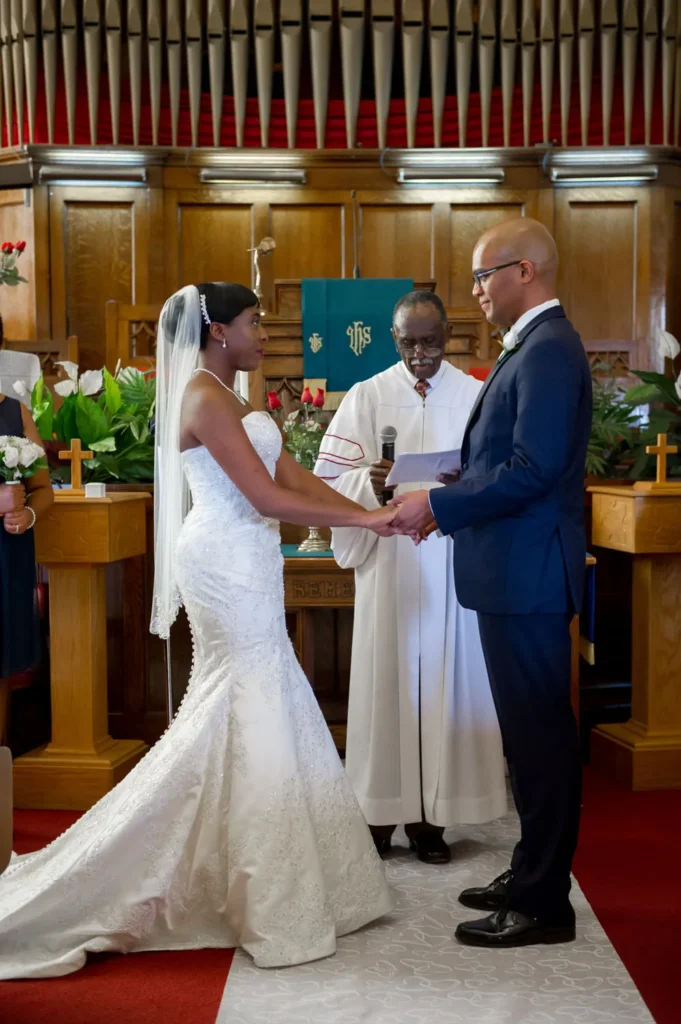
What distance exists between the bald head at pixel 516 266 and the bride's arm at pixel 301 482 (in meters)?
0.86

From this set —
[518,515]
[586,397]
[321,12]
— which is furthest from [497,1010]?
[321,12]

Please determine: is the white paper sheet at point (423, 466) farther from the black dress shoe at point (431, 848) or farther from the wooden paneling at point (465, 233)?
the wooden paneling at point (465, 233)

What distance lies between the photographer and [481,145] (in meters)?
8.54

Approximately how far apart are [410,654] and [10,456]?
61.7 inches

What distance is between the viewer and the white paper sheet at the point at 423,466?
3.46m

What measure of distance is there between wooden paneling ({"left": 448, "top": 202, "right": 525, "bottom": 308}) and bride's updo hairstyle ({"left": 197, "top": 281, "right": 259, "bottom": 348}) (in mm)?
5284

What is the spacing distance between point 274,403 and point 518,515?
2.56 metres

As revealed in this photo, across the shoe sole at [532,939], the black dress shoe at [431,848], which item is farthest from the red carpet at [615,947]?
the black dress shoe at [431,848]

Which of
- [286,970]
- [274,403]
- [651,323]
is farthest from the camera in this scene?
[651,323]

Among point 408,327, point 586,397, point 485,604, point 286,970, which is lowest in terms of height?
point 286,970

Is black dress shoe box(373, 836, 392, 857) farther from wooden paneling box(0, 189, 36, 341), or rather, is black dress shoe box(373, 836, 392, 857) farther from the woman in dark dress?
wooden paneling box(0, 189, 36, 341)

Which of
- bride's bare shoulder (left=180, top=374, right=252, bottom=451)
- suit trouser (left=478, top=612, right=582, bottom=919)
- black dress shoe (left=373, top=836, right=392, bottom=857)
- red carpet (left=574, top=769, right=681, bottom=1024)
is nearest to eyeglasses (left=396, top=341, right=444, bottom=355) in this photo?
bride's bare shoulder (left=180, top=374, right=252, bottom=451)

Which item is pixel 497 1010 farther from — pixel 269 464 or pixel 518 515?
pixel 269 464

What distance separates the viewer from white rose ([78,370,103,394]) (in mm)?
5469
